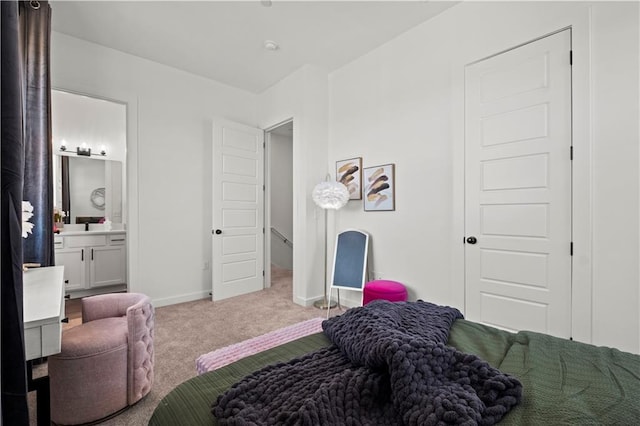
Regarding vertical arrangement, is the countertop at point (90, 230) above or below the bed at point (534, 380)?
above

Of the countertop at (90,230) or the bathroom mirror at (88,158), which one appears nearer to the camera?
the countertop at (90,230)

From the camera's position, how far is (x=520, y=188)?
223 cm

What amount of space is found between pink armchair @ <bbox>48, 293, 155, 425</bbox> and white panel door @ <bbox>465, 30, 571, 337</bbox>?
2.45 meters

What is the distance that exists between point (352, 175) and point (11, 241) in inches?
119

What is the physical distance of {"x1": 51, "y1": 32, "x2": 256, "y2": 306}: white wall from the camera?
3168 mm

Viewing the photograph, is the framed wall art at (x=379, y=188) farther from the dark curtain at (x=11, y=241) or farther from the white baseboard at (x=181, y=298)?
the dark curtain at (x=11, y=241)

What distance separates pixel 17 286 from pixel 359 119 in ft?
10.6

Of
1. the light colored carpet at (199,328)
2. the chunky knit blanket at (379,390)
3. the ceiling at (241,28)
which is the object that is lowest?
the light colored carpet at (199,328)

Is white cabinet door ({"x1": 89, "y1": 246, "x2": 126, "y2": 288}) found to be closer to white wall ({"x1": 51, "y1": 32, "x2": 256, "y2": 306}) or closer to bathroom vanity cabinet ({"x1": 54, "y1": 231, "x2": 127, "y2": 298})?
bathroom vanity cabinet ({"x1": 54, "y1": 231, "x2": 127, "y2": 298})

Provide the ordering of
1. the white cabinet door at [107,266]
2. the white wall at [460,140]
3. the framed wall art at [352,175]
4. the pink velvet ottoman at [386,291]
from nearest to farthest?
the white wall at [460,140] < the pink velvet ottoman at [386,291] < the framed wall art at [352,175] < the white cabinet door at [107,266]

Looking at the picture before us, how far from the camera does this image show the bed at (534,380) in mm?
728

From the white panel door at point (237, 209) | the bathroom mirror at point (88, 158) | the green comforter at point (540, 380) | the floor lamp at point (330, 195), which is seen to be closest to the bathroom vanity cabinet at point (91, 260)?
the bathroom mirror at point (88, 158)

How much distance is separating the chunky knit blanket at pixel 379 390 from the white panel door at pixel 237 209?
313 centimetres

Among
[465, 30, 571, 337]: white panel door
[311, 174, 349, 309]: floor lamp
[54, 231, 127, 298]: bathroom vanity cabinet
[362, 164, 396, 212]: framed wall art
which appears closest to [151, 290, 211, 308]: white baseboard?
[54, 231, 127, 298]: bathroom vanity cabinet
